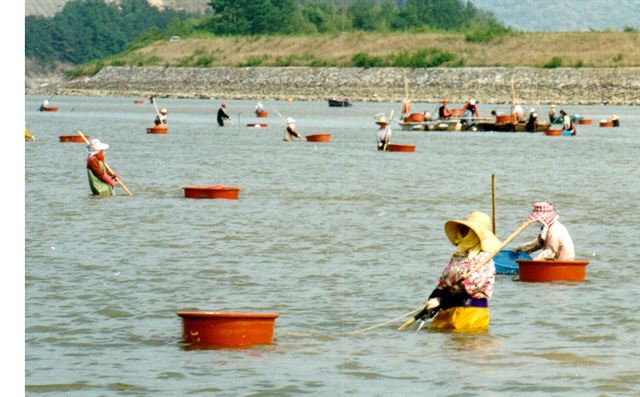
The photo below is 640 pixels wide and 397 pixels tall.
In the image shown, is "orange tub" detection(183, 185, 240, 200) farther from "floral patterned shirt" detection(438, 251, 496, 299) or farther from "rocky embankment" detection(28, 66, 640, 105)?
"rocky embankment" detection(28, 66, 640, 105)

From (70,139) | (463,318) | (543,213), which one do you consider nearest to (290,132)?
(70,139)

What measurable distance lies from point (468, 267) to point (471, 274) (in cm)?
→ 7

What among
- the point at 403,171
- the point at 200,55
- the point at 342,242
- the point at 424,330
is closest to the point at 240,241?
the point at 342,242

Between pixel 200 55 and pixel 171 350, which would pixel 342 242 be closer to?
pixel 171 350

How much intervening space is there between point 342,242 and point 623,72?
342ft

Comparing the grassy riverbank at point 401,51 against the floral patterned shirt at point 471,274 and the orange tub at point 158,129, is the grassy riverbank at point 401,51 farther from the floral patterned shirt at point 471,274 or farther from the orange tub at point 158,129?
the floral patterned shirt at point 471,274

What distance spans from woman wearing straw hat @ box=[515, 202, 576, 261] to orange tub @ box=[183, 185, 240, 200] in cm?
1289

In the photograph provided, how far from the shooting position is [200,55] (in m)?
163

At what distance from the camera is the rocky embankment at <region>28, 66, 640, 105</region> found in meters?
119

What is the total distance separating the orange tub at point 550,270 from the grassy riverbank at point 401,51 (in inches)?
4388

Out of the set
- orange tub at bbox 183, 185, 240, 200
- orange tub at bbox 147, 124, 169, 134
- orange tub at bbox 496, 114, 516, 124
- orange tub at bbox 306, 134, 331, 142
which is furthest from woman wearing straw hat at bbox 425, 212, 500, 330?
orange tub at bbox 496, 114, 516, 124

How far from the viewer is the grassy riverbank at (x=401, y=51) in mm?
129375

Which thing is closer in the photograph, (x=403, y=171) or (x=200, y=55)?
(x=403, y=171)

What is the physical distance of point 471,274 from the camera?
1082cm
